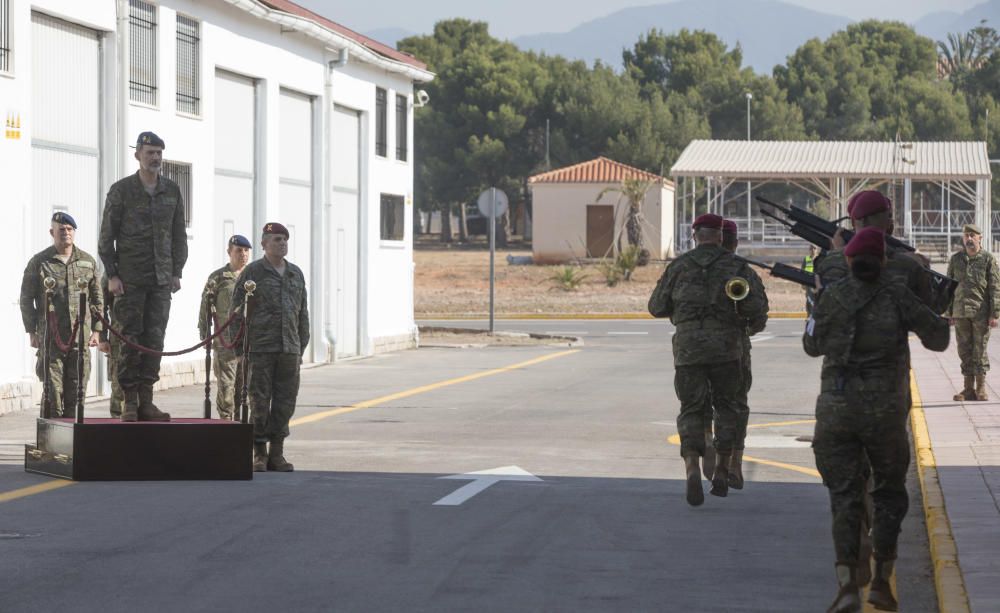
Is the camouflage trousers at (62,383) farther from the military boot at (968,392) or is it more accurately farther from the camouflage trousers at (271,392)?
the military boot at (968,392)

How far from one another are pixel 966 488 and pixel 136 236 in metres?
5.81

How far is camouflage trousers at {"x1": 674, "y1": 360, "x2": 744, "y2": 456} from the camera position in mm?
10453

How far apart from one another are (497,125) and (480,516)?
2991 inches

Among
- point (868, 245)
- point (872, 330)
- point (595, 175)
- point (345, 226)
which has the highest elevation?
point (595, 175)

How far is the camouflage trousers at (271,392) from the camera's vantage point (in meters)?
11.8

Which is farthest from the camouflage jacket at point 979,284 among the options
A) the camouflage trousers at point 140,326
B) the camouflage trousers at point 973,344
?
the camouflage trousers at point 140,326

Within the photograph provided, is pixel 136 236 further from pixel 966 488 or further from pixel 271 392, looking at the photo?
pixel 966 488

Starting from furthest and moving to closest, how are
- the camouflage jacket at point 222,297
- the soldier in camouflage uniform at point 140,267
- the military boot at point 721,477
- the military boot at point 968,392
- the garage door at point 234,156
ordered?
1. the garage door at point 234,156
2. the military boot at point 968,392
3. the camouflage jacket at point 222,297
4. the soldier in camouflage uniform at point 140,267
5. the military boot at point 721,477

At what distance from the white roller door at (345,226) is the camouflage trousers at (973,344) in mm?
11621

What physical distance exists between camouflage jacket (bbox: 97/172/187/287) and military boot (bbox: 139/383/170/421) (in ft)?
2.39

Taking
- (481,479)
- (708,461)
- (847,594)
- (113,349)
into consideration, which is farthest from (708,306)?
(113,349)

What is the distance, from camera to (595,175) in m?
68.4

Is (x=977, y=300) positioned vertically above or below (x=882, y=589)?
above

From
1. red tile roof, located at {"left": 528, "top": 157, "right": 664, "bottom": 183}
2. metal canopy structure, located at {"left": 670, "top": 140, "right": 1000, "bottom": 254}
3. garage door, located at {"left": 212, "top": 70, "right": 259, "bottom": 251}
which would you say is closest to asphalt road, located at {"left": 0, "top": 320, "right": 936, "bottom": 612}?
garage door, located at {"left": 212, "top": 70, "right": 259, "bottom": 251}
